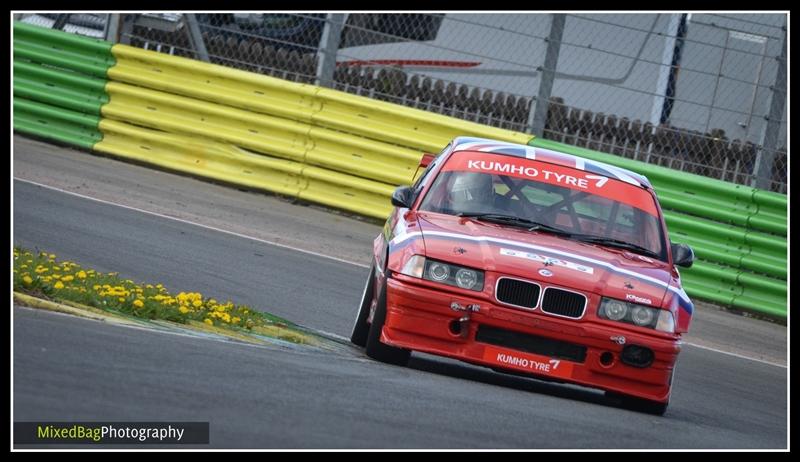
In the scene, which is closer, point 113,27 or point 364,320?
point 364,320

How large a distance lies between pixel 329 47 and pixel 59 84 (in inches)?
132

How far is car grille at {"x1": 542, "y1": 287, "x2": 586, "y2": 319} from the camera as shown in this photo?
7.34m

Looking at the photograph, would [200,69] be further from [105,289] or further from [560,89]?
[105,289]

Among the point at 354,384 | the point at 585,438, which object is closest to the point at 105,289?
the point at 354,384

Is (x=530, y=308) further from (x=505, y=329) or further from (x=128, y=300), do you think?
→ (x=128, y=300)

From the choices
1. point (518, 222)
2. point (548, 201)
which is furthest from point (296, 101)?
point (518, 222)

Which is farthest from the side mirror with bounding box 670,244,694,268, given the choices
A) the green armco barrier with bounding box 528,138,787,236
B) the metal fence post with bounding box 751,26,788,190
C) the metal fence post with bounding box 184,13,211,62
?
the metal fence post with bounding box 184,13,211,62

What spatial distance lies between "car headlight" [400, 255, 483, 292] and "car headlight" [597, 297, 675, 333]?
68cm

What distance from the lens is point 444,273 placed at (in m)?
7.38

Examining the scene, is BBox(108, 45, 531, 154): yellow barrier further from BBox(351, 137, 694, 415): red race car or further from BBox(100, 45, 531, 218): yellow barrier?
BBox(351, 137, 694, 415): red race car

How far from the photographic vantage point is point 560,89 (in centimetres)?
1562

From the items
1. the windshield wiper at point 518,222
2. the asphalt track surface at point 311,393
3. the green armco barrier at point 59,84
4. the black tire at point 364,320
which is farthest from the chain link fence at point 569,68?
the black tire at point 364,320

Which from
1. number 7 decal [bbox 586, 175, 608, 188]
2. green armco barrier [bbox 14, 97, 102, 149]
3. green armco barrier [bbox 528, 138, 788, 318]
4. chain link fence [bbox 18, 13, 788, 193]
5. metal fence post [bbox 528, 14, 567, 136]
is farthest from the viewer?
green armco barrier [bbox 14, 97, 102, 149]

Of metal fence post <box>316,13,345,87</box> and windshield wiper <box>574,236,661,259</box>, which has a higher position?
metal fence post <box>316,13,345,87</box>
